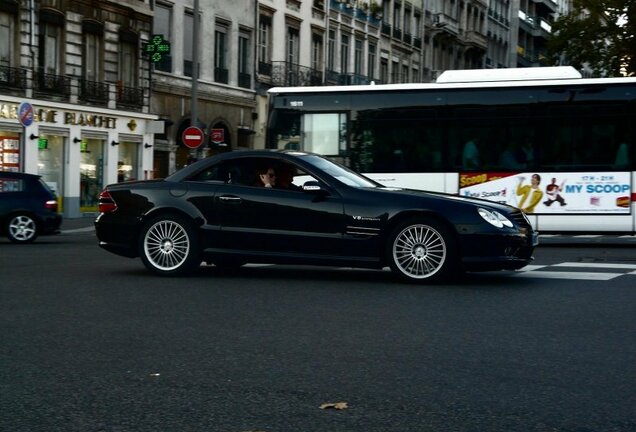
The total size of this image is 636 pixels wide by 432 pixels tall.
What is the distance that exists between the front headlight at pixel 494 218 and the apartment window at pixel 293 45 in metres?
39.3

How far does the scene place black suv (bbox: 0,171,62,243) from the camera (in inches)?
859

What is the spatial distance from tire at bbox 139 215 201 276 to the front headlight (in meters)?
3.16

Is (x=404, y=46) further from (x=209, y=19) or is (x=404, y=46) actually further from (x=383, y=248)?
(x=383, y=248)

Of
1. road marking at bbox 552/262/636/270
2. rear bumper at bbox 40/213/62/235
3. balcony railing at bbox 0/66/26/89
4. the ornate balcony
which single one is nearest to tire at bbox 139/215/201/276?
road marking at bbox 552/262/636/270

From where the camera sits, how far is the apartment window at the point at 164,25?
4116 cm

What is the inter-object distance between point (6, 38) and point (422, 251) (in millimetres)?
24526

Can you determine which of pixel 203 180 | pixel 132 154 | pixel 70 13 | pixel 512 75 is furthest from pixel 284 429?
pixel 132 154

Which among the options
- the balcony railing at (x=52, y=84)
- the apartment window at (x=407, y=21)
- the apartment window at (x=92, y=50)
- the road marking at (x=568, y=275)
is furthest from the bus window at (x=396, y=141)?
the apartment window at (x=407, y=21)

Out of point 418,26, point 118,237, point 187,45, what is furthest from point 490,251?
point 418,26

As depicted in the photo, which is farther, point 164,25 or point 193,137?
point 164,25

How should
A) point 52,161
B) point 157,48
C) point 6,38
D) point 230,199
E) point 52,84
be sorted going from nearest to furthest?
point 230,199, point 6,38, point 52,84, point 52,161, point 157,48

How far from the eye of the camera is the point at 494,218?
11742 mm

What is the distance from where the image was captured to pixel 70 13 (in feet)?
119

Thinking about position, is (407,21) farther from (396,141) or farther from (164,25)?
(396,141)
